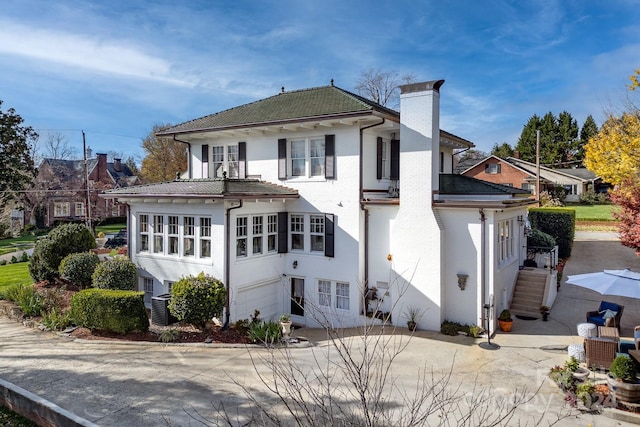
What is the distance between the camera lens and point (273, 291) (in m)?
15.7

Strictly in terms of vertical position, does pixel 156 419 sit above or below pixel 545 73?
below

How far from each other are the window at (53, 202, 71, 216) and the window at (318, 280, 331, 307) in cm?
4503

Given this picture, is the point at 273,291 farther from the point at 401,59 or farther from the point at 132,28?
the point at 401,59

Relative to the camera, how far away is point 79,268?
15828 millimetres

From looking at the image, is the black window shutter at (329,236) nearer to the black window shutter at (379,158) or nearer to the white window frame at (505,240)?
the black window shutter at (379,158)

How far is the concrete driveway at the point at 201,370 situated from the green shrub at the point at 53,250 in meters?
3.02

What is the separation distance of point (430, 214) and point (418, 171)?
5.09 feet

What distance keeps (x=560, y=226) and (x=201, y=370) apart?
2215 centimetres

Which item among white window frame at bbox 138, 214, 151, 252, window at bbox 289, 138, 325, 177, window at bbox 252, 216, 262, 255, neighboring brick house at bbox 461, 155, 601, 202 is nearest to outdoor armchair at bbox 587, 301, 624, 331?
window at bbox 289, 138, 325, 177

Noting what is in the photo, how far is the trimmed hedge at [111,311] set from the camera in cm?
1201

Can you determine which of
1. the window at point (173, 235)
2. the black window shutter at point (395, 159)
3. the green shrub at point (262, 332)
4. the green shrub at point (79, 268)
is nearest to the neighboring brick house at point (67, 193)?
the green shrub at point (79, 268)

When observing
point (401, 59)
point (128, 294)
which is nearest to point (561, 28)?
point (401, 59)

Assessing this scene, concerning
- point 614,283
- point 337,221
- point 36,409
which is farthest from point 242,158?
point 614,283

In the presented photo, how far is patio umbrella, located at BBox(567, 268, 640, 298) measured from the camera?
10547 millimetres
